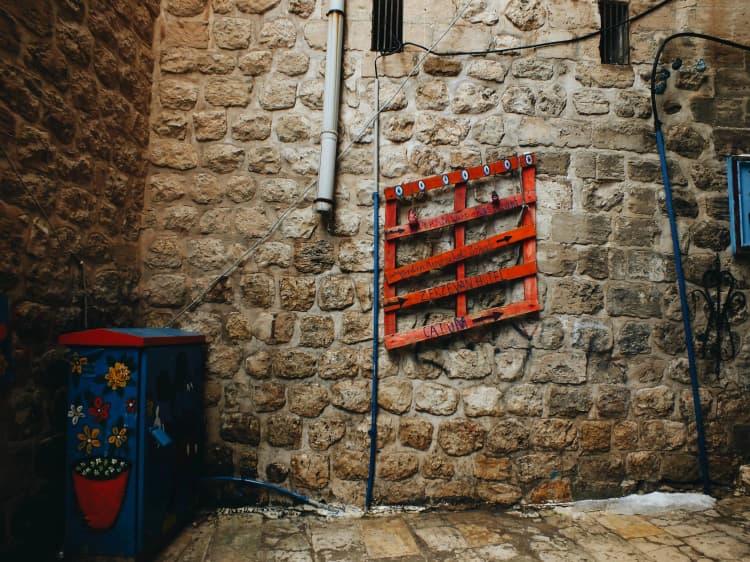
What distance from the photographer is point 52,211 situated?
1.99 metres

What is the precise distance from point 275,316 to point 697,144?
2.96m

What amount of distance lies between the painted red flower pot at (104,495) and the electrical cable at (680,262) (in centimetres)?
318

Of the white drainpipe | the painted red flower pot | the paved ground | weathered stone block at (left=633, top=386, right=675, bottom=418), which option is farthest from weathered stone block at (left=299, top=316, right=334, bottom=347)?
weathered stone block at (left=633, top=386, right=675, bottom=418)

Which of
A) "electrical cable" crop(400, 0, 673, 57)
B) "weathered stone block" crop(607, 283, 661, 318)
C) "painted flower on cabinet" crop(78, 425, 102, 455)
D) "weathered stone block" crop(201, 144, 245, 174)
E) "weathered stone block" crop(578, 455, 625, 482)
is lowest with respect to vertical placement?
"weathered stone block" crop(578, 455, 625, 482)

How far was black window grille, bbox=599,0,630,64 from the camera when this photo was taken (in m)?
2.91

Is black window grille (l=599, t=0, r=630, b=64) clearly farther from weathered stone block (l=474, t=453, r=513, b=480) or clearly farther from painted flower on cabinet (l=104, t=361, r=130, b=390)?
painted flower on cabinet (l=104, t=361, r=130, b=390)

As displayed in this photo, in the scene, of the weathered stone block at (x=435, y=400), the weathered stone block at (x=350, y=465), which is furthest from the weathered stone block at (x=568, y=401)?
the weathered stone block at (x=350, y=465)

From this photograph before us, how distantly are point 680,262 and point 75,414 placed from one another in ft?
11.3

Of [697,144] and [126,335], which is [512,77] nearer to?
[697,144]

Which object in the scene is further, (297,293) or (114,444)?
(297,293)

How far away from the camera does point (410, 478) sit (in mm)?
2545

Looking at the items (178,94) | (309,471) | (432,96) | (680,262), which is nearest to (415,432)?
(309,471)

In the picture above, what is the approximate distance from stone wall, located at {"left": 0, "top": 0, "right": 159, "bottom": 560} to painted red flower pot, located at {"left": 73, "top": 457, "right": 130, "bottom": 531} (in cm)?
23

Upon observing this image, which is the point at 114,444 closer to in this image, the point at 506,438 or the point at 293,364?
the point at 293,364
